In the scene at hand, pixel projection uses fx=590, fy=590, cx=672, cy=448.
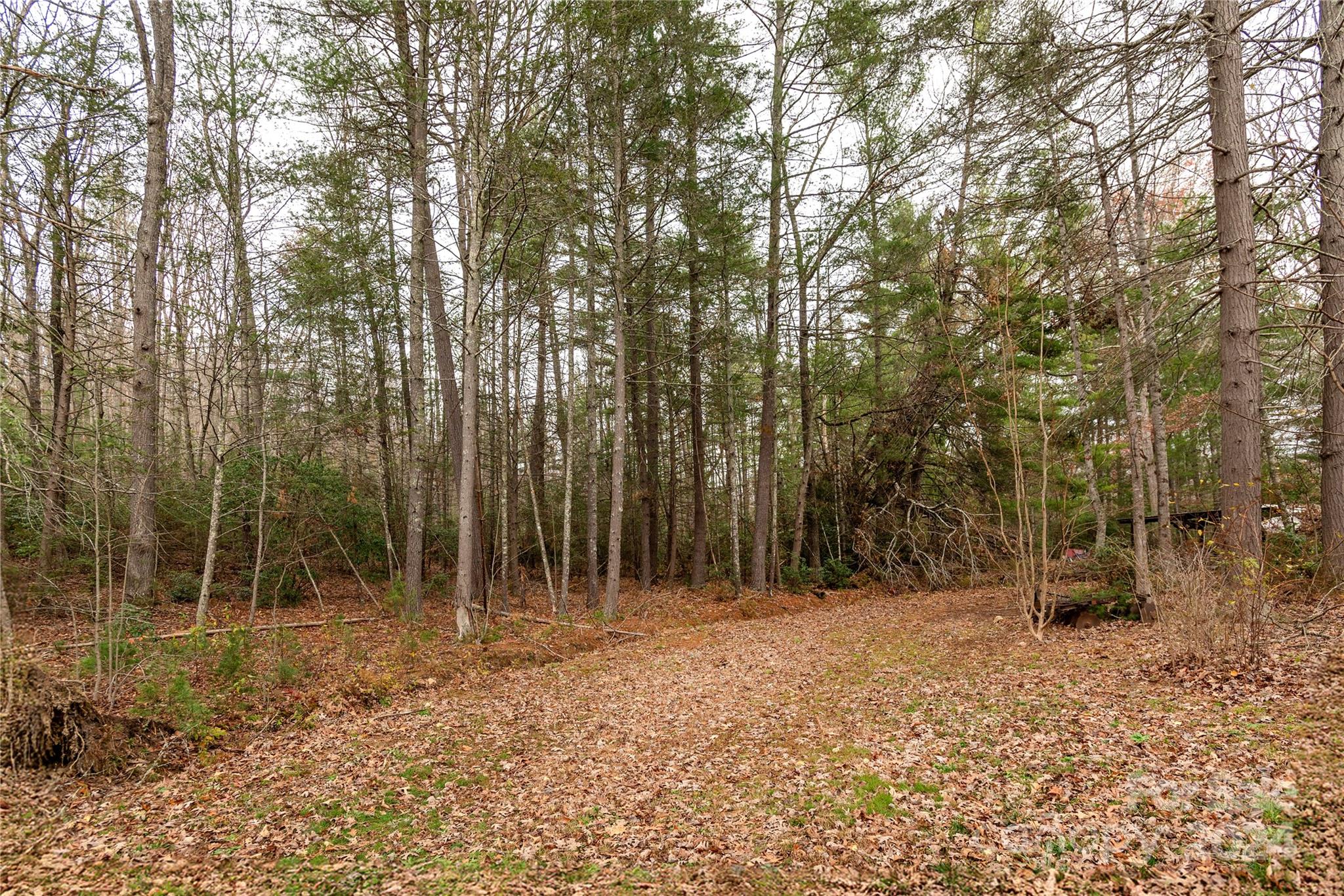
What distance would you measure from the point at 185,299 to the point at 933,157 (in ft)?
45.1

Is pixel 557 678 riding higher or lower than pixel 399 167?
lower

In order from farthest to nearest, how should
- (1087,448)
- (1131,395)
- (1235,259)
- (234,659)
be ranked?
(1087,448)
(1131,395)
(234,659)
(1235,259)

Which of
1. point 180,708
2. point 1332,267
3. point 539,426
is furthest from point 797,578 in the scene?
point 180,708

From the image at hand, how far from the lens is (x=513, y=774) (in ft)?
16.1

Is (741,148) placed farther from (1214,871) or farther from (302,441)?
(1214,871)

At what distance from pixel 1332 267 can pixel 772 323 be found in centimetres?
896

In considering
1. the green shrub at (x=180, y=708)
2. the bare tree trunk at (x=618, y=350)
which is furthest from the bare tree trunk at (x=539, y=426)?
the green shrub at (x=180, y=708)

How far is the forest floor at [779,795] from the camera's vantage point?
121 inches

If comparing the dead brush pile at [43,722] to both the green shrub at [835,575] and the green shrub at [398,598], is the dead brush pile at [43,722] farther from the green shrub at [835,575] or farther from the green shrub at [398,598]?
the green shrub at [835,575]

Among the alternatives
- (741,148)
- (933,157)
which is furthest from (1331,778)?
(741,148)

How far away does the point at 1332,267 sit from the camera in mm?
6270

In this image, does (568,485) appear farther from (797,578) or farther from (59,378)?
(59,378)

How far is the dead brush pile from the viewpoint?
4676 mm

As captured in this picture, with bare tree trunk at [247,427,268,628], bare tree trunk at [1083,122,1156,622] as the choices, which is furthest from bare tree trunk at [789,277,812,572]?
bare tree trunk at [247,427,268,628]
